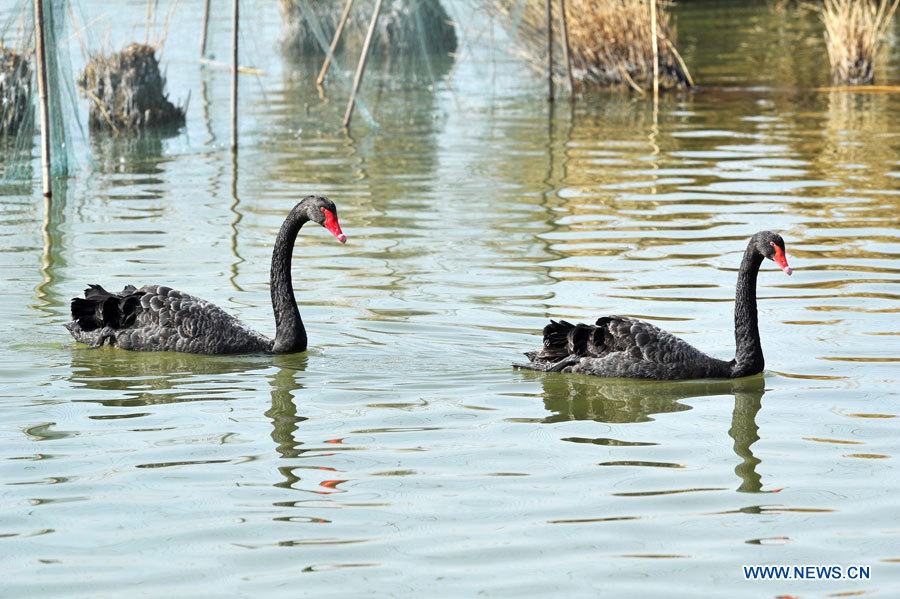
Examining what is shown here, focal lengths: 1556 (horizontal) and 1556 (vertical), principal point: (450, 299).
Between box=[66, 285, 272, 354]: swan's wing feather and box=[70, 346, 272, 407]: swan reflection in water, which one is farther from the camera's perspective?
box=[66, 285, 272, 354]: swan's wing feather

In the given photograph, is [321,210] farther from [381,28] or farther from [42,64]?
[381,28]

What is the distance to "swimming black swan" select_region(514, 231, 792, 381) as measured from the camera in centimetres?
793

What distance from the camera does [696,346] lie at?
29.0ft

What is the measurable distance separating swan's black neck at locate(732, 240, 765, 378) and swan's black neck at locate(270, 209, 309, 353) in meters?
2.33

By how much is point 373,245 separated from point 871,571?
257 inches

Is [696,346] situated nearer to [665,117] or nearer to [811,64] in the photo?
[665,117]

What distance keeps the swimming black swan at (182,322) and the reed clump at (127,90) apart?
8.35m

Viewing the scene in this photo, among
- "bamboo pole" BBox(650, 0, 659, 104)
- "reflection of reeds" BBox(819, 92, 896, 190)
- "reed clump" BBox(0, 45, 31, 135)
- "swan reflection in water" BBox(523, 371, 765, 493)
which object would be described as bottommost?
"swan reflection in water" BBox(523, 371, 765, 493)

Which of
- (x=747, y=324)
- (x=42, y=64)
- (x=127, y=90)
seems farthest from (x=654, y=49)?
(x=747, y=324)

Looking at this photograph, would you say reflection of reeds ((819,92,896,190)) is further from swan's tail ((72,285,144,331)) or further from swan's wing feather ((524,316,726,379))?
swan's tail ((72,285,144,331))

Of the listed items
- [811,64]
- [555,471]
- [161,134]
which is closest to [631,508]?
[555,471]

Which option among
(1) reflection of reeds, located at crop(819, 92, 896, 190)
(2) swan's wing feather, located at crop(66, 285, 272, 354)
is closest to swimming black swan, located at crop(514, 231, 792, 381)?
(2) swan's wing feather, located at crop(66, 285, 272, 354)

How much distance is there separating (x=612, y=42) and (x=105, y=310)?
12067mm

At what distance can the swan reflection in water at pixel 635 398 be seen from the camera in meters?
7.48
